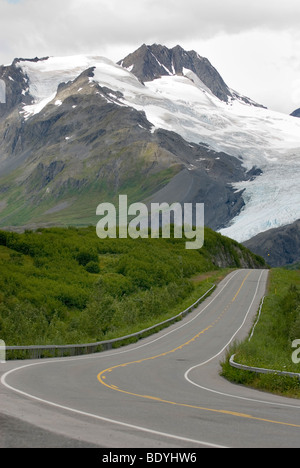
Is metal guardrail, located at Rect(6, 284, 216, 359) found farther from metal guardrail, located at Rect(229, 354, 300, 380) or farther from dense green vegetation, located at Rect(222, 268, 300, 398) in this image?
metal guardrail, located at Rect(229, 354, 300, 380)

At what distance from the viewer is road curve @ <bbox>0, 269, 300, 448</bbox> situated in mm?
8768

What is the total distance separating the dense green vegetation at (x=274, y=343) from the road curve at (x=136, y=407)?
72 centimetres

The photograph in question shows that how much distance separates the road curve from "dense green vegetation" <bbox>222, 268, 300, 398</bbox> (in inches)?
28.3

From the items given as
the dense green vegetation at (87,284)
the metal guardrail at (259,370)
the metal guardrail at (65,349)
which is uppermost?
the dense green vegetation at (87,284)

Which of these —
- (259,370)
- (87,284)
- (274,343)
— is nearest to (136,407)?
(259,370)

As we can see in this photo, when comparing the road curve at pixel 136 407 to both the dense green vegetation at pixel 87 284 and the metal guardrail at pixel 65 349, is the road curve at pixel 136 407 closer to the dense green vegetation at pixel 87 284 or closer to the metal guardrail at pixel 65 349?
the metal guardrail at pixel 65 349

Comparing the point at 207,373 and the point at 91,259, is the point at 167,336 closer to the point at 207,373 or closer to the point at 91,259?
the point at 207,373

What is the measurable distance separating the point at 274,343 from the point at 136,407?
75.1 ft

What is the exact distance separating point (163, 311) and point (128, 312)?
26.4 feet

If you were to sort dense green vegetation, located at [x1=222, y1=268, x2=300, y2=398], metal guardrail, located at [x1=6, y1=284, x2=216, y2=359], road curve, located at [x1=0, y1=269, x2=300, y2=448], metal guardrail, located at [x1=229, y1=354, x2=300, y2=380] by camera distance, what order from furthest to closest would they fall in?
metal guardrail, located at [x1=6, y1=284, x2=216, y2=359] → dense green vegetation, located at [x1=222, y1=268, x2=300, y2=398] → metal guardrail, located at [x1=229, y1=354, x2=300, y2=380] → road curve, located at [x1=0, y1=269, x2=300, y2=448]

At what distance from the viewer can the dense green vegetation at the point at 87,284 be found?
3556 centimetres

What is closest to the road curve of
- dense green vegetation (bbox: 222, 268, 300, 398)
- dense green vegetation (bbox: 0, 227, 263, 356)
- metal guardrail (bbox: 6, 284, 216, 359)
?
dense green vegetation (bbox: 222, 268, 300, 398)

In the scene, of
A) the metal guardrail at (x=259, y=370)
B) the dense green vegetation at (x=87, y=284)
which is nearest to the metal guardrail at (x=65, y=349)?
the dense green vegetation at (x=87, y=284)
